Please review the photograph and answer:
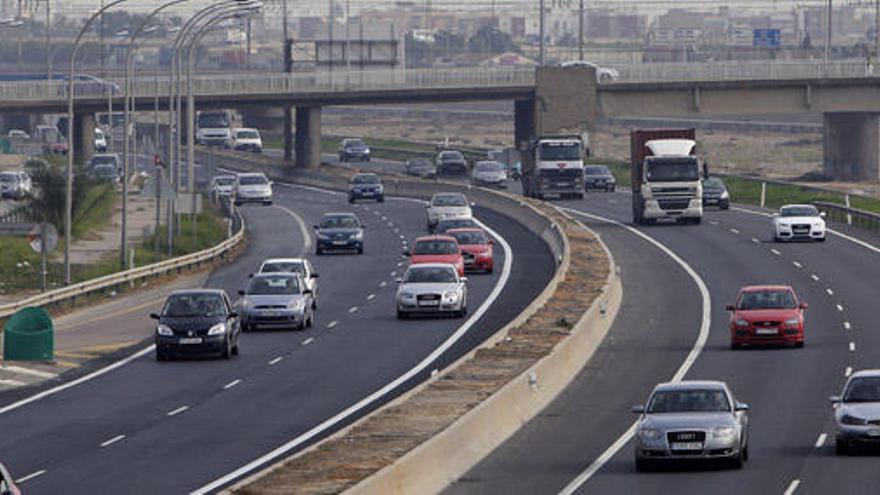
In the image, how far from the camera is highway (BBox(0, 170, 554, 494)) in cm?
3123

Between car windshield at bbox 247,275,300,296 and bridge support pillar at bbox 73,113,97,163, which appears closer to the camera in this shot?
car windshield at bbox 247,275,300,296

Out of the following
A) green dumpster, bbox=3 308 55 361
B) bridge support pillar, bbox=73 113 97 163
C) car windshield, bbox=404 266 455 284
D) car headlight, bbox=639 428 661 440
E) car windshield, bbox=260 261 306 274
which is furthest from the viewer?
bridge support pillar, bbox=73 113 97 163

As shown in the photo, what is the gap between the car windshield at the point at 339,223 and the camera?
262ft

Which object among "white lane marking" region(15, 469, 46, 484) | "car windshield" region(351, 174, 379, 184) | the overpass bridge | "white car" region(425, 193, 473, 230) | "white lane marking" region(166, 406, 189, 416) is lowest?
"car windshield" region(351, 174, 379, 184)

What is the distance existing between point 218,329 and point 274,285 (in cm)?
662

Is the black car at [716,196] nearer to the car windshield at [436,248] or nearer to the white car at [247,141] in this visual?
the car windshield at [436,248]

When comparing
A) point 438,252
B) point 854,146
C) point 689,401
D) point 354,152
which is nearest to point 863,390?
point 689,401

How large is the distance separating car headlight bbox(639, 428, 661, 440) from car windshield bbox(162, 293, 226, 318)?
18516 mm

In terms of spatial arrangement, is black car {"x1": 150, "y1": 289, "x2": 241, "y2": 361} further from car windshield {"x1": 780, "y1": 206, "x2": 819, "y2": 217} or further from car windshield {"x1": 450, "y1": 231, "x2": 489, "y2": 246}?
car windshield {"x1": 780, "y1": 206, "x2": 819, "y2": 217}

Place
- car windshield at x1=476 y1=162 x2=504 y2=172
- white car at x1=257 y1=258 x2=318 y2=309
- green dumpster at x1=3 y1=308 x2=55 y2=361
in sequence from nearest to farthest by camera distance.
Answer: green dumpster at x1=3 y1=308 x2=55 y2=361
white car at x1=257 y1=258 x2=318 y2=309
car windshield at x1=476 y1=162 x2=504 y2=172

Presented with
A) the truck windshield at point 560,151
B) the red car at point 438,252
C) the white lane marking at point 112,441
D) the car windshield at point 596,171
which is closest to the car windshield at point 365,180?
the truck windshield at point 560,151

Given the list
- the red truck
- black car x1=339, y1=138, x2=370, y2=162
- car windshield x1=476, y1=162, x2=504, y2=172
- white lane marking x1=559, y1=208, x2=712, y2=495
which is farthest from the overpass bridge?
the red truck

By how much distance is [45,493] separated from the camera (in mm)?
28391

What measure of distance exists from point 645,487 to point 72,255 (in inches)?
2268
